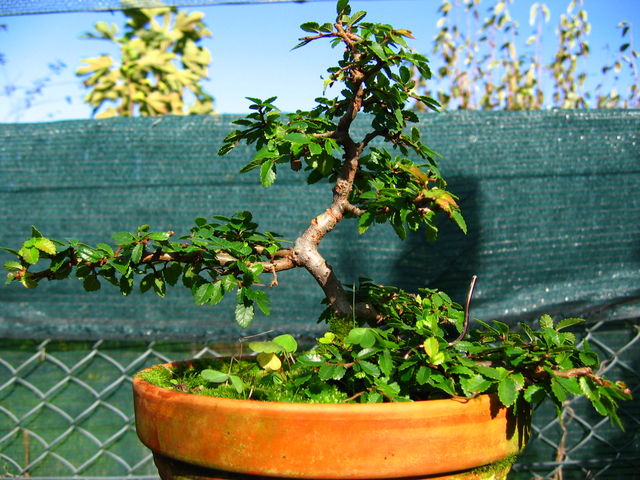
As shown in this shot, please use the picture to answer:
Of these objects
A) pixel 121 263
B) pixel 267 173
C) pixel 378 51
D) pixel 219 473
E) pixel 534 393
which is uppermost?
pixel 378 51

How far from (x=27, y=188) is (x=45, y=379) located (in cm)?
65

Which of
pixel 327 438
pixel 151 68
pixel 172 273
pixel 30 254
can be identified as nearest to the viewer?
pixel 327 438

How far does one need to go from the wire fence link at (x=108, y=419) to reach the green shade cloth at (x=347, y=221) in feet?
0.45

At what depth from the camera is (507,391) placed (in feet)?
2.28

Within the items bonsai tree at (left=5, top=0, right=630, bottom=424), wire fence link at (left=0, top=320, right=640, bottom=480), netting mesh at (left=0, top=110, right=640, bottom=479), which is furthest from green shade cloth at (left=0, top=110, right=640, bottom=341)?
bonsai tree at (left=5, top=0, right=630, bottom=424)

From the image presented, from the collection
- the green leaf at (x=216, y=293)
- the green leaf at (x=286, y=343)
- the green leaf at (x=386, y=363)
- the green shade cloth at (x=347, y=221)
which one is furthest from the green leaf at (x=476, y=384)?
the green shade cloth at (x=347, y=221)

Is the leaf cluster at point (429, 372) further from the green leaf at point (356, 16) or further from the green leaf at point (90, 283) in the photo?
the green leaf at point (356, 16)

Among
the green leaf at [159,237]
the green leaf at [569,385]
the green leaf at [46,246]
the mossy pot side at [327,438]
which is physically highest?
the green leaf at [159,237]

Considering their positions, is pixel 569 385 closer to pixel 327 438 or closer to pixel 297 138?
pixel 327 438

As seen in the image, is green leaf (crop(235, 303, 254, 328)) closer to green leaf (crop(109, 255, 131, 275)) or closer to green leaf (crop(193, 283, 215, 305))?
green leaf (crop(193, 283, 215, 305))

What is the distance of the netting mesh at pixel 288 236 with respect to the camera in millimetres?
1585

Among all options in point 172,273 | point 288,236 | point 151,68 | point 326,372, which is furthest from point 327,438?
point 151,68

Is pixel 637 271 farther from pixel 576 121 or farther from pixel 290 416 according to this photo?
pixel 290 416

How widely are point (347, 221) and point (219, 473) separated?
1.07 metres
